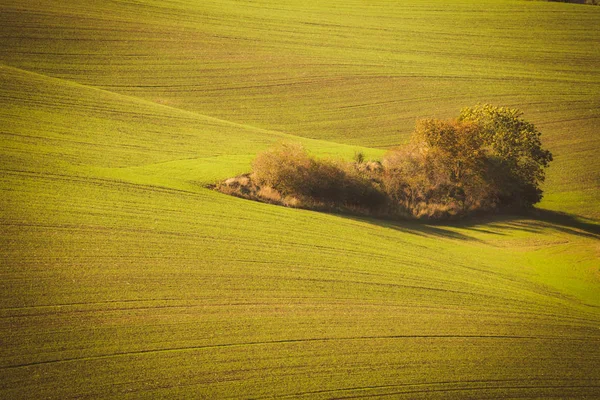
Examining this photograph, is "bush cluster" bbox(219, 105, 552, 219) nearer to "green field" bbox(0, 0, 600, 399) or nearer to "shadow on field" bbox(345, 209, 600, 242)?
"shadow on field" bbox(345, 209, 600, 242)

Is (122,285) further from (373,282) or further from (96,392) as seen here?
(373,282)

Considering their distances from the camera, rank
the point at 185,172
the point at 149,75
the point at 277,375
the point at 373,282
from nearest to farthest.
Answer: the point at 277,375 < the point at 373,282 < the point at 185,172 < the point at 149,75

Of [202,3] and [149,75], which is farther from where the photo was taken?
[202,3]

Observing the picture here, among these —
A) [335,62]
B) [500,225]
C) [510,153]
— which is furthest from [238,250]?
[335,62]

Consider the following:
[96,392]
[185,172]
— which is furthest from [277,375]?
Result: [185,172]

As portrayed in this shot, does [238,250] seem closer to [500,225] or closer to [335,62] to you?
[500,225]

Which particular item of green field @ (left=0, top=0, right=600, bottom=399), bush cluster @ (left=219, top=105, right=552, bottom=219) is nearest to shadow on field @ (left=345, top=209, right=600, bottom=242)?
green field @ (left=0, top=0, right=600, bottom=399)
